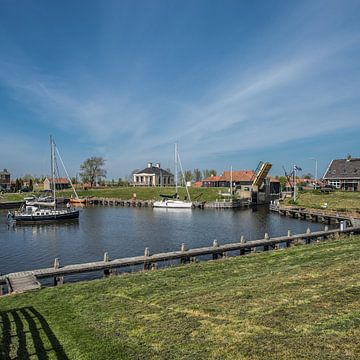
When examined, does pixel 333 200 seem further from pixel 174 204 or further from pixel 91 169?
pixel 91 169

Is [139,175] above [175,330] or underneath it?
above

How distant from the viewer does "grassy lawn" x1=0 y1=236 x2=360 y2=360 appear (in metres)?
9.05

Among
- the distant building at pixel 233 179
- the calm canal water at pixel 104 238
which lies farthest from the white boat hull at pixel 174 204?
the distant building at pixel 233 179

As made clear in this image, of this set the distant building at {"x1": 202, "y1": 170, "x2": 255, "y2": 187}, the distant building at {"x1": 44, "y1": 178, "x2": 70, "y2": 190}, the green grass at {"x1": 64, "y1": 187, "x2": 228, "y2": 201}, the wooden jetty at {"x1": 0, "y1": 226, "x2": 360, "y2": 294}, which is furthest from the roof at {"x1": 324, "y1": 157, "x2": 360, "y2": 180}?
the distant building at {"x1": 44, "y1": 178, "x2": 70, "y2": 190}

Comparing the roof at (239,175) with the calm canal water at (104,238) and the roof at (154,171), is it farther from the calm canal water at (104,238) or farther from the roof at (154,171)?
the calm canal water at (104,238)

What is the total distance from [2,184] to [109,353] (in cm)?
14409

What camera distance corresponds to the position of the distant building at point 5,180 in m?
137

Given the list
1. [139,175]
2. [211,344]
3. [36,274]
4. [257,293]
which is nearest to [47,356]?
[211,344]

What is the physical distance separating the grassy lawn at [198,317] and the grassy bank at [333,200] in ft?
163

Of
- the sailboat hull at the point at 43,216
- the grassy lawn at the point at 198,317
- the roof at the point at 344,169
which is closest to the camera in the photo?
the grassy lawn at the point at 198,317

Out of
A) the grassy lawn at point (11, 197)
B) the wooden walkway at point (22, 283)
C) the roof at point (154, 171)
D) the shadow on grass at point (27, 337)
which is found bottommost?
the wooden walkway at point (22, 283)

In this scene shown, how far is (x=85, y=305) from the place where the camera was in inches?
564

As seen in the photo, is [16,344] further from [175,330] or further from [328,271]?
[328,271]

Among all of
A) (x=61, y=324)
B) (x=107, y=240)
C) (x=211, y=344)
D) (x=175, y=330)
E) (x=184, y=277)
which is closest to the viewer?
(x=211, y=344)
